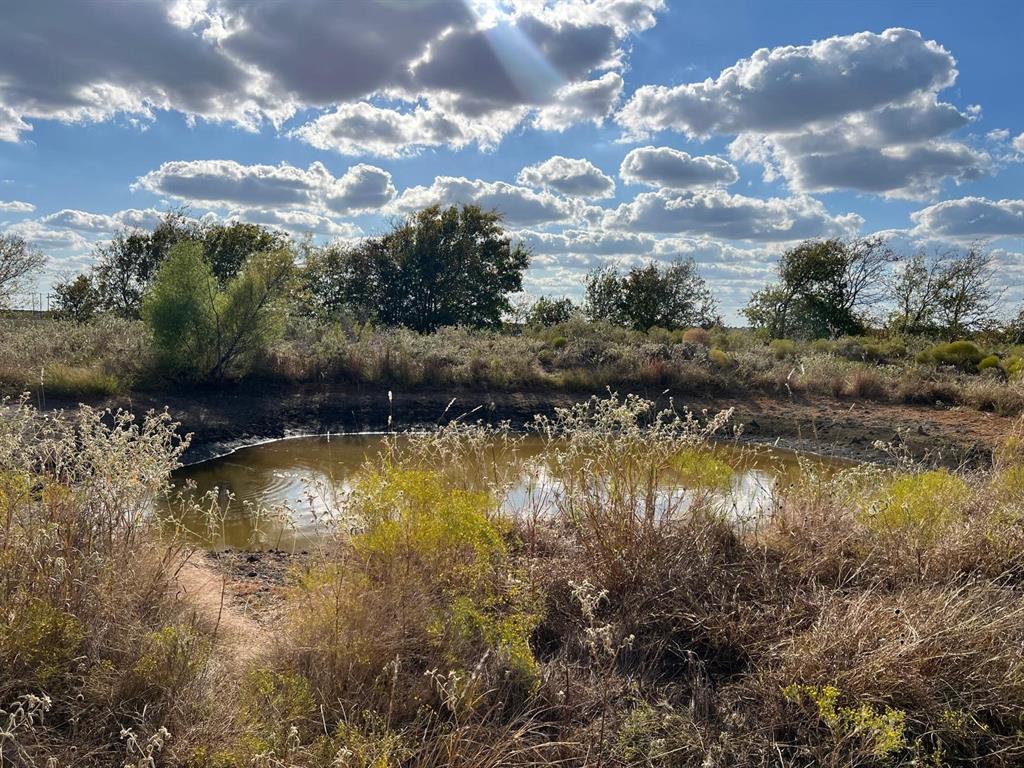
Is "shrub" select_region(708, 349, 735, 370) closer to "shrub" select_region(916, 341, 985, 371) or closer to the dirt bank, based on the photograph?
the dirt bank

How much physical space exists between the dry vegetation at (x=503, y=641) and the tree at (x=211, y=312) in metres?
10.1

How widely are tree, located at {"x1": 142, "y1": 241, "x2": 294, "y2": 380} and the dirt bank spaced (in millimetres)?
678

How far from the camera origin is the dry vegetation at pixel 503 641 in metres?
2.87

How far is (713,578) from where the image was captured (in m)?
4.46

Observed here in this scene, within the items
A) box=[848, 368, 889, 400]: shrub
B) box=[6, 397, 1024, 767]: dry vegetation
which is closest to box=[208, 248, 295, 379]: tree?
box=[6, 397, 1024, 767]: dry vegetation

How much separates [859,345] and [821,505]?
76.1 feet

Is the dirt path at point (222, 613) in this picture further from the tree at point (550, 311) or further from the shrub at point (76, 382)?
the tree at point (550, 311)

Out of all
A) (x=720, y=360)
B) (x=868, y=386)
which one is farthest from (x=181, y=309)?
(x=868, y=386)

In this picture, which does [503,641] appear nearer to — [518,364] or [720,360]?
[518,364]

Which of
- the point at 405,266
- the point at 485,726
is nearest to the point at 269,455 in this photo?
the point at 485,726

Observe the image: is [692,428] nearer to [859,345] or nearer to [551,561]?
[551,561]

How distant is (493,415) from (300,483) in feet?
21.7

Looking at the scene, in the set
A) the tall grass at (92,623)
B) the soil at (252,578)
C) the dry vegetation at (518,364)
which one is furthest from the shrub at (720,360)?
the tall grass at (92,623)

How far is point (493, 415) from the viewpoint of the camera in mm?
16641
